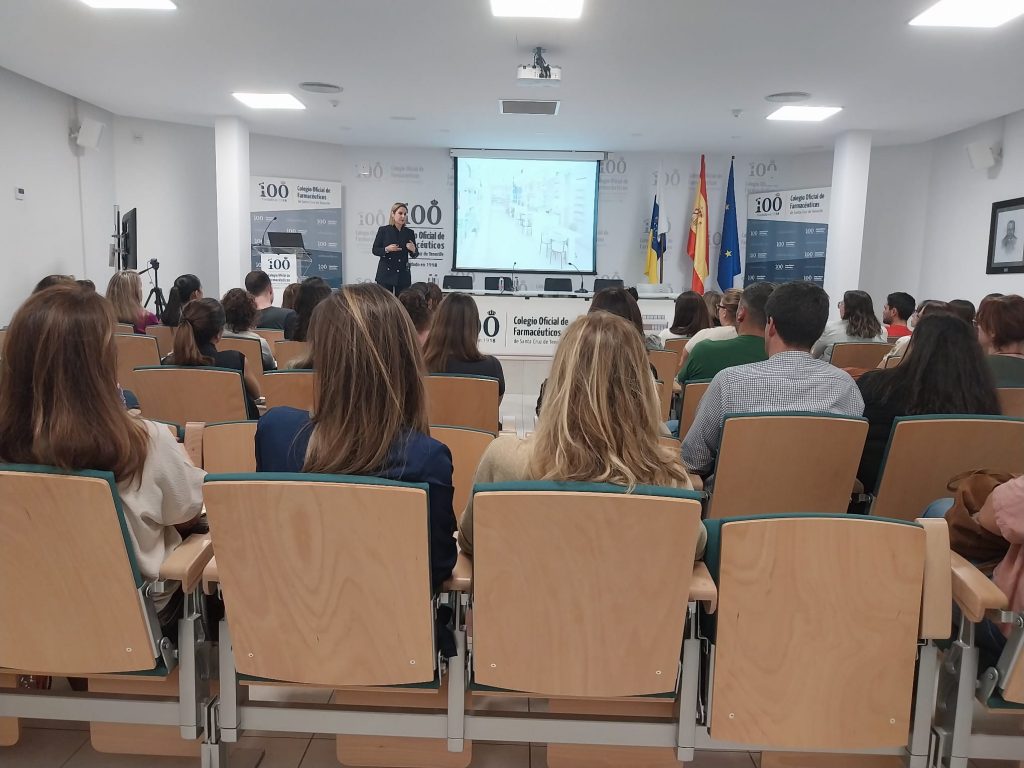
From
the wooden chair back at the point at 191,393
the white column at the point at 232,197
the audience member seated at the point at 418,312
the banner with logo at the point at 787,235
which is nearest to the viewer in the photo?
the wooden chair back at the point at 191,393

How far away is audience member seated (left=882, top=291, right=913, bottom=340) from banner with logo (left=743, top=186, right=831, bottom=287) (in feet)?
14.9

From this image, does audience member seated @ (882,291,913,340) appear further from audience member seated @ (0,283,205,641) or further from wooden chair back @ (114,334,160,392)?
audience member seated @ (0,283,205,641)

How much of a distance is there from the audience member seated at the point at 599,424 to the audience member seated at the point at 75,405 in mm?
716

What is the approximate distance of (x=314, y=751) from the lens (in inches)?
77.6

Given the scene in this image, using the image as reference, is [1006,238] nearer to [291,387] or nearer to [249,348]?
[249,348]

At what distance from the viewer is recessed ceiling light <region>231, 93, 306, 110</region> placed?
7.84m

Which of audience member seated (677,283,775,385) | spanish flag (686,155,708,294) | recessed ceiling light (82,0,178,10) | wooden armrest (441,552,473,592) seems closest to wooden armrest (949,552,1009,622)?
wooden armrest (441,552,473,592)

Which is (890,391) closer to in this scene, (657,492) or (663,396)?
(663,396)

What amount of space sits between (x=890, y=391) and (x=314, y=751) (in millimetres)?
2155

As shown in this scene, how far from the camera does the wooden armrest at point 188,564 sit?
4.96 ft


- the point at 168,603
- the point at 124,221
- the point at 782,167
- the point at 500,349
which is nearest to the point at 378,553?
the point at 168,603

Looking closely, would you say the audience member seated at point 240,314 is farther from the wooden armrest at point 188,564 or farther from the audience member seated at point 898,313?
the audience member seated at point 898,313

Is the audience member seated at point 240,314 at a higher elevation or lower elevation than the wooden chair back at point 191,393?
higher

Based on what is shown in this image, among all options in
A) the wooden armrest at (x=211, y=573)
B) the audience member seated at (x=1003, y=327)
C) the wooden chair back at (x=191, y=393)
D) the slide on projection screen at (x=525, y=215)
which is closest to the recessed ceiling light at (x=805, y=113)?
the slide on projection screen at (x=525, y=215)
